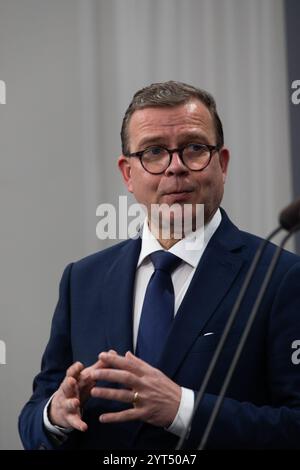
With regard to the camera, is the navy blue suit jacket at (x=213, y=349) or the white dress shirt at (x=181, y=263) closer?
the navy blue suit jacket at (x=213, y=349)

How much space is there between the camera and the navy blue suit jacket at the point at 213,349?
4.45 feet

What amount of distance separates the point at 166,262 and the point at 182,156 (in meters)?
0.21

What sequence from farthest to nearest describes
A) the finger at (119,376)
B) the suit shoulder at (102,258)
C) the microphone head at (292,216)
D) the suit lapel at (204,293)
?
the suit shoulder at (102,258) < the suit lapel at (204,293) < the finger at (119,376) < the microphone head at (292,216)

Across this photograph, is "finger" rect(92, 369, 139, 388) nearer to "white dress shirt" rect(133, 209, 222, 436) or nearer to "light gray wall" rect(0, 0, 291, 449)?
"white dress shirt" rect(133, 209, 222, 436)

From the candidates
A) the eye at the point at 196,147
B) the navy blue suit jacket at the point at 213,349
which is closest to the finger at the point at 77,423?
the navy blue suit jacket at the point at 213,349

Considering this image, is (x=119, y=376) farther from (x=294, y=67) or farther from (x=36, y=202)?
(x=294, y=67)

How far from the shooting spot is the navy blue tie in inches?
57.9

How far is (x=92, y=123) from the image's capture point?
90.8 inches

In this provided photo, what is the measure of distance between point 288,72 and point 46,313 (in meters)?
0.98

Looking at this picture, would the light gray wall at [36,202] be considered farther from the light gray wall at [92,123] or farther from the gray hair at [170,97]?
the gray hair at [170,97]

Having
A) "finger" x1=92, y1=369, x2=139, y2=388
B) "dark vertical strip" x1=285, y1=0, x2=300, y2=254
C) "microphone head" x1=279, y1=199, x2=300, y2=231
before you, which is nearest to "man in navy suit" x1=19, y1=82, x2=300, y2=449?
"finger" x1=92, y1=369, x2=139, y2=388

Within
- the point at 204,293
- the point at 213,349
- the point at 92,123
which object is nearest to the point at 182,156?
the point at 204,293

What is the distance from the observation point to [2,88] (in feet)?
7.68

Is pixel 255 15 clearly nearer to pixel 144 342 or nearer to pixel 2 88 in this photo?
pixel 2 88
